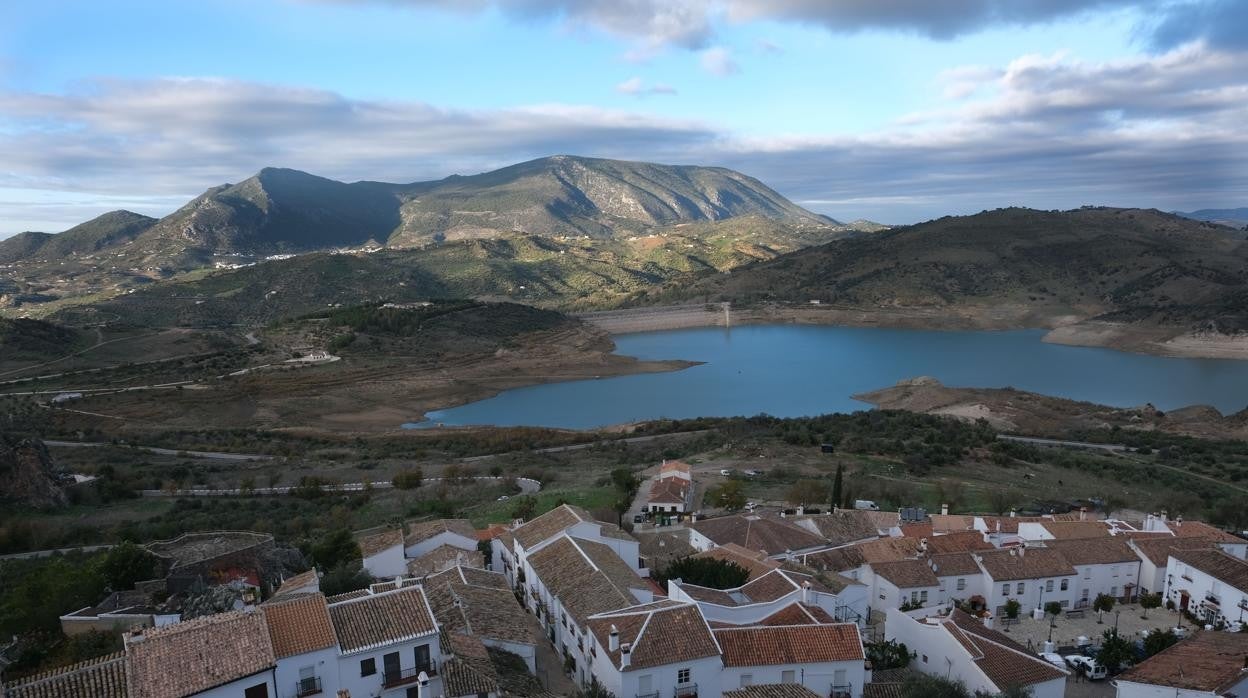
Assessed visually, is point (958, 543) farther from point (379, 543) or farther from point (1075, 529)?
point (379, 543)

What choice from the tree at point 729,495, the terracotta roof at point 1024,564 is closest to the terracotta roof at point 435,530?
the tree at point 729,495

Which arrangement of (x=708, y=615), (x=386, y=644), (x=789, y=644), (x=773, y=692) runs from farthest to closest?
(x=708, y=615) → (x=789, y=644) → (x=773, y=692) → (x=386, y=644)

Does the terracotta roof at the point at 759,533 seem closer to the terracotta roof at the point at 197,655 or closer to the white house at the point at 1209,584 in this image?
the white house at the point at 1209,584

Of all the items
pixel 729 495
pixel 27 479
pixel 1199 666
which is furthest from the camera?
pixel 729 495

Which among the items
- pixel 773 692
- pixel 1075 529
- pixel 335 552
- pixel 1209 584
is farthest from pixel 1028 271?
pixel 773 692

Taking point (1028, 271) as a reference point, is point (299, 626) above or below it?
below

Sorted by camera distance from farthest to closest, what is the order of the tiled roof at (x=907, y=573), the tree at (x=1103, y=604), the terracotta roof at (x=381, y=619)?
the tree at (x=1103, y=604) < the tiled roof at (x=907, y=573) < the terracotta roof at (x=381, y=619)

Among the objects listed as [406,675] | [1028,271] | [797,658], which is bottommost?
[797,658]

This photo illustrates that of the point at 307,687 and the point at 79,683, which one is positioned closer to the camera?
the point at 79,683
